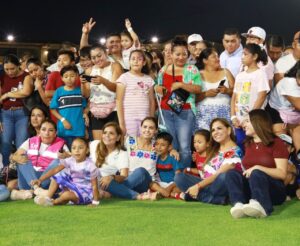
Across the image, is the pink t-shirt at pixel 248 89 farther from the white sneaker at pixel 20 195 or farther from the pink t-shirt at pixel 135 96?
the white sneaker at pixel 20 195

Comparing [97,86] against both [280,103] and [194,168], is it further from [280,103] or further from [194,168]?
[280,103]

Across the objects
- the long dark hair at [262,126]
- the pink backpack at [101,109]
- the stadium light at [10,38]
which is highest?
the stadium light at [10,38]

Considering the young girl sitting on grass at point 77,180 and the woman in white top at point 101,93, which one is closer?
the young girl sitting on grass at point 77,180

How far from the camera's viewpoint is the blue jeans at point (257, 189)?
16.0 ft

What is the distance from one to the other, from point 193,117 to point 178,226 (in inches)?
95.3

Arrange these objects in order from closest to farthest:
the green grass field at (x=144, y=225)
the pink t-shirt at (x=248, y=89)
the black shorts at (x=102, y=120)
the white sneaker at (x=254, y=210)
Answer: the green grass field at (x=144, y=225) → the white sneaker at (x=254, y=210) → the pink t-shirt at (x=248, y=89) → the black shorts at (x=102, y=120)

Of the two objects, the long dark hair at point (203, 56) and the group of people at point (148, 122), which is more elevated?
the long dark hair at point (203, 56)

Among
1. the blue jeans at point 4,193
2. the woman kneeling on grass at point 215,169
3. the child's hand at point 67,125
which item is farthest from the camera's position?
the child's hand at point 67,125

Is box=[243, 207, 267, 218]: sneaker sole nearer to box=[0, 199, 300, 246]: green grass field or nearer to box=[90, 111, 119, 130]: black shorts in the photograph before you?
box=[0, 199, 300, 246]: green grass field

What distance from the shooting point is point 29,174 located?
630 cm

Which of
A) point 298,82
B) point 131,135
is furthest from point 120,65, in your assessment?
point 298,82

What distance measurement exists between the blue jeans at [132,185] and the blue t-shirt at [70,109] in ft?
3.41

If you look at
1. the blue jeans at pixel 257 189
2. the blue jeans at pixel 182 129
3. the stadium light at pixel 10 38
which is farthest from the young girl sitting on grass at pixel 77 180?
the stadium light at pixel 10 38

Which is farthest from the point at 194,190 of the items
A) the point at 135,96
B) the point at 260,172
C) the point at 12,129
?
the point at 12,129
